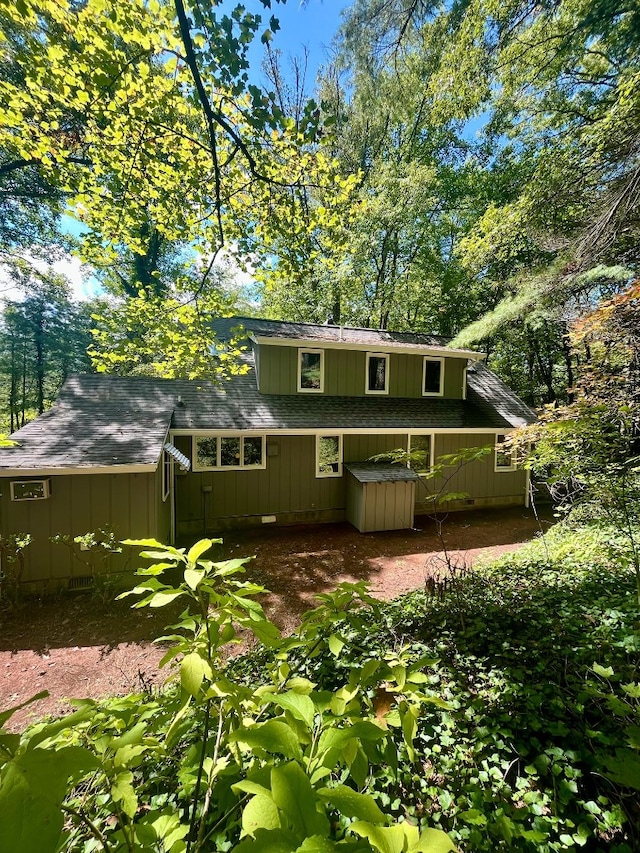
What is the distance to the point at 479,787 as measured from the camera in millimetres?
1875

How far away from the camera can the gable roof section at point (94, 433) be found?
555 cm

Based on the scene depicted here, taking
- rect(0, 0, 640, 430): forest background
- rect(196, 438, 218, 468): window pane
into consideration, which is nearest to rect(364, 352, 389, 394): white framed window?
rect(0, 0, 640, 430): forest background

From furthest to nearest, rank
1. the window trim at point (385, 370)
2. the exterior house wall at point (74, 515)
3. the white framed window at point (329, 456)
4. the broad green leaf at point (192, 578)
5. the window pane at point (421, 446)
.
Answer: the window trim at point (385, 370) < the window pane at point (421, 446) < the white framed window at point (329, 456) < the exterior house wall at point (74, 515) < the broad green leaf at point (192, 578)

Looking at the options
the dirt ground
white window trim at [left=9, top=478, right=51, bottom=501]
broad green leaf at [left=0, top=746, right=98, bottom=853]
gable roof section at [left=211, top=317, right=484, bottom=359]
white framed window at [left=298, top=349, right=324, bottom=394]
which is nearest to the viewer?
broad green leaf at [left=0, top=746, right=98, bottom=853]

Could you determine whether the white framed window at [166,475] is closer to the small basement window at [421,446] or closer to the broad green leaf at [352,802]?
the small basement window at [421,446]

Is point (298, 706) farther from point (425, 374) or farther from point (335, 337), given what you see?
point (425, 374)

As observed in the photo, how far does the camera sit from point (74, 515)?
18.8ft

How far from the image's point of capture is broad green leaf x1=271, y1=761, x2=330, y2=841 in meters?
0.68

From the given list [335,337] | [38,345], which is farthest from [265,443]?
[38,345]

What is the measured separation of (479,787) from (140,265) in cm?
2260

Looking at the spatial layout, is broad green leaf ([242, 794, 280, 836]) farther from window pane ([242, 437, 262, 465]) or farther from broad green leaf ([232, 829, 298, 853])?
window pane ([242, 437, 262, 465])

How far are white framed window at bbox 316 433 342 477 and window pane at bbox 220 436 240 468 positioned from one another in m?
2.29

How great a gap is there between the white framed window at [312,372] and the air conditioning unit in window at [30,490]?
675 centimetres

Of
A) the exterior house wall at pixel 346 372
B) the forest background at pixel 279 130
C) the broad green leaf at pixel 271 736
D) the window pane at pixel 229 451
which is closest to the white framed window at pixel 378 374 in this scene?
the exterior house wall at pixel 346 372
